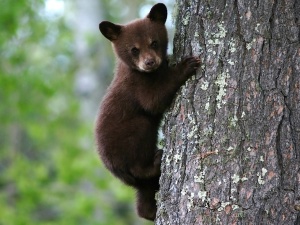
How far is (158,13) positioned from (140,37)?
9.5 inches

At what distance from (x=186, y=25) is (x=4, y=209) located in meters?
9.26

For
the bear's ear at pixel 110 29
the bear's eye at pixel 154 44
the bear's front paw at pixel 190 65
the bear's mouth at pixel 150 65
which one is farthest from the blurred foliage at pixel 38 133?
the bear's front paw at pixel 190 65

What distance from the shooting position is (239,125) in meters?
3.80

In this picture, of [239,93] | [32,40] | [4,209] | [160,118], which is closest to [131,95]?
[160,118]

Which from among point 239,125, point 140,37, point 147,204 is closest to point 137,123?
point 147,204

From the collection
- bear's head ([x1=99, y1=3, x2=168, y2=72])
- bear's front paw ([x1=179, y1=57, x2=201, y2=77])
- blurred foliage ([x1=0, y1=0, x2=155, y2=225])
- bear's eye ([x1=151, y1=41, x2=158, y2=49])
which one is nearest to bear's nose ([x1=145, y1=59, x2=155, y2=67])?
bear's head ([x1=99, y1=3, x2=168, y2=72])

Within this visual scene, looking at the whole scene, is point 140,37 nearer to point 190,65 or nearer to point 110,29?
point 110,29

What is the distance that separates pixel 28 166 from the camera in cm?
1315

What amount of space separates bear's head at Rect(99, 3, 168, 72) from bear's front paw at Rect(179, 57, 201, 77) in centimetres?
72

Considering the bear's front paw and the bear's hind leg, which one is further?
the bear's hind leg

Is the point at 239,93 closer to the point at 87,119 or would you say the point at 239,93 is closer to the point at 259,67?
the point at 259,67

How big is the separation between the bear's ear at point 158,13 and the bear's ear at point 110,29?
0.92 ft

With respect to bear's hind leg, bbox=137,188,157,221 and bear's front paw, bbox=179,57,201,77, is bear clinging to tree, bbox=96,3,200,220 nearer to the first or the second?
bear's hind leg, bbox=137,188,157,221

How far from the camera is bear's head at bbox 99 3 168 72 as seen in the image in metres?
4.98
